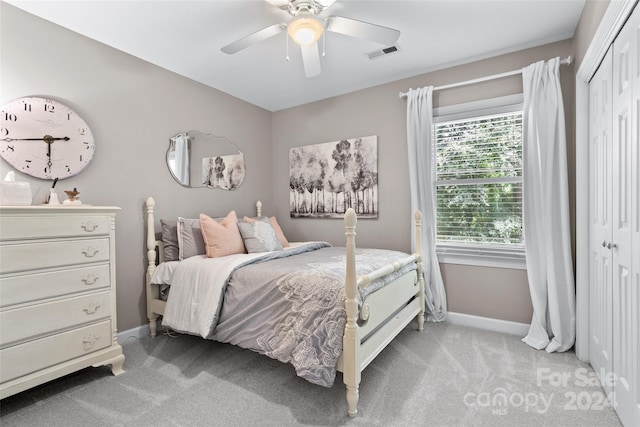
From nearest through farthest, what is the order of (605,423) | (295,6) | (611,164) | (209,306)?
(605,423), (611,164), (295,6), (209,306)

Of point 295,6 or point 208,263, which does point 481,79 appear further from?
point 208,263

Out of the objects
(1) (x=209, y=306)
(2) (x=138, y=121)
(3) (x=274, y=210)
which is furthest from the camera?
(3) (x=274, y=210)

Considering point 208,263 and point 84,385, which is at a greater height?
point 208,263

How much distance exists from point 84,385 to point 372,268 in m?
2.03

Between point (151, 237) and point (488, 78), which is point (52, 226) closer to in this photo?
point (151, 237)

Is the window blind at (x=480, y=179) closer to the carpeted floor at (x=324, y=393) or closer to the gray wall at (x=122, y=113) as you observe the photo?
the carpeted floor at (x=324, y=393)

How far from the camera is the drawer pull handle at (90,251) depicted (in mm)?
2063

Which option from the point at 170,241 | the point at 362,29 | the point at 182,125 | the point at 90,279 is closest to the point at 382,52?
the point at 362,29

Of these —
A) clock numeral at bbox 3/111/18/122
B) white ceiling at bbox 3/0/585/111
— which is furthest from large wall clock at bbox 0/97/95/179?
white ceiling at bbox 3/0/585/111

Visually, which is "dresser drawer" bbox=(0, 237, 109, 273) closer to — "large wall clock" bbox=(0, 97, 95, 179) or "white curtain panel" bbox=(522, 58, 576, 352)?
"large wall clock" bbox=(0, 97, 95, 179)

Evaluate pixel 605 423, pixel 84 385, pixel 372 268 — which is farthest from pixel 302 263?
pixel 605 423

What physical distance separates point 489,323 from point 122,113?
3743mm

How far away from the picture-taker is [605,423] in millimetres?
1650

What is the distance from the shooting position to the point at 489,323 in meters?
2.93
